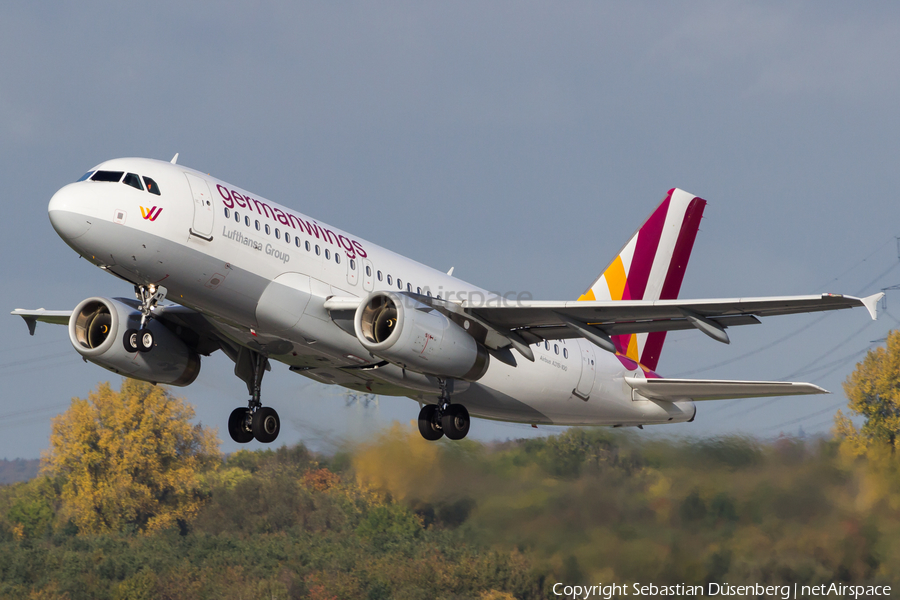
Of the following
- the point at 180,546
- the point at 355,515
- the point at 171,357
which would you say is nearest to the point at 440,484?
the point at 171,357

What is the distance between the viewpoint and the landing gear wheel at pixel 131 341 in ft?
72.3

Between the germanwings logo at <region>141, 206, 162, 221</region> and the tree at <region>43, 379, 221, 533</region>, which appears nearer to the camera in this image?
the germanwings logo at <region>141, 206, 162, 221</region>

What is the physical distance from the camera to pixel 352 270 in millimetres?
23688

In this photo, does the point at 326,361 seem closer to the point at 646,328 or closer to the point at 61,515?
the point at 646,328

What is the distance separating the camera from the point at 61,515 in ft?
260

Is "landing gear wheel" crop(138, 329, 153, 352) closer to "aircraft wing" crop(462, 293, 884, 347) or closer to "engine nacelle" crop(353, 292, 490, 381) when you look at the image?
"engine nacelle" crop(353, 292, 490, 381)

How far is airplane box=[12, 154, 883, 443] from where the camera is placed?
20.8m

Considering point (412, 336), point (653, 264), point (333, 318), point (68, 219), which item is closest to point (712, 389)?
point (653, 264)

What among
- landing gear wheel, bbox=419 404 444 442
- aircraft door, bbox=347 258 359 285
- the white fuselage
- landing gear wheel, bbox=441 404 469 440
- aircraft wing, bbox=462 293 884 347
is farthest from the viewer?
landing gear wheel, bbox=419 404 444 442

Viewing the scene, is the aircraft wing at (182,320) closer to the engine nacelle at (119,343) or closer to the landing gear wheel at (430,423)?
the engine nacelle at (119,343)

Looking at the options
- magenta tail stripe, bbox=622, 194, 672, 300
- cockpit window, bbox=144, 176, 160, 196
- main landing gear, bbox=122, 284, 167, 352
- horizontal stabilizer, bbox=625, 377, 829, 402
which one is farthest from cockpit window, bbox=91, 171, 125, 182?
magenta tail stripe, bbox=622, 194, 672, 300

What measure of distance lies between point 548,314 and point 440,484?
9532 mm

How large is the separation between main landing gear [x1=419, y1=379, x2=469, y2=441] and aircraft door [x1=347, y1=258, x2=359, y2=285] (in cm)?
333

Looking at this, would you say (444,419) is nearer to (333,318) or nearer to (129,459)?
(333,318)
